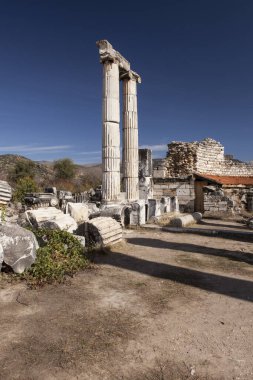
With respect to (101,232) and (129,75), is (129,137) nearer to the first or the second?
(129,75)

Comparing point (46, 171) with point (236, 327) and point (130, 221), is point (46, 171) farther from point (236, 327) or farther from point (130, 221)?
point (236, 327)

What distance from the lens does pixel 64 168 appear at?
41062 millimetres

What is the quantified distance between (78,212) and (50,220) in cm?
303

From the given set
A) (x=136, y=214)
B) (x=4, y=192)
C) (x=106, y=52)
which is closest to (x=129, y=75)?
(x=106, y=52)

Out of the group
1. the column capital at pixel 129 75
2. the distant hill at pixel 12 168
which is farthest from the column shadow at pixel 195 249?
the distant hill at pixel 12 168

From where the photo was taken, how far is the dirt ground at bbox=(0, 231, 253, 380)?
2.94 m

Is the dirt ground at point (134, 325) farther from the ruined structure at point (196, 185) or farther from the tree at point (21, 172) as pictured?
the tree at point (21, 172)

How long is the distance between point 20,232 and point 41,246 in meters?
1.12

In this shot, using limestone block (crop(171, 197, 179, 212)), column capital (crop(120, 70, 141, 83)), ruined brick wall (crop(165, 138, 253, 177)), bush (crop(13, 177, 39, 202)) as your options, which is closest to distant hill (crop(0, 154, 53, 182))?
bush (crop(13, 177, 39, 202))

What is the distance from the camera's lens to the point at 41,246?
6852mm

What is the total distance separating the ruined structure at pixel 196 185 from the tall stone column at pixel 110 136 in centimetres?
634

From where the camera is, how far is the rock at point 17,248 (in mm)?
5488

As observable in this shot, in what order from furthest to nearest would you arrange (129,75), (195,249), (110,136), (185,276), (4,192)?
(129,75) < (110,136) < (4,192) < (195,249) < (185,276)

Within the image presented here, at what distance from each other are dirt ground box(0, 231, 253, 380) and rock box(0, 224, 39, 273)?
486mm
